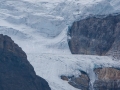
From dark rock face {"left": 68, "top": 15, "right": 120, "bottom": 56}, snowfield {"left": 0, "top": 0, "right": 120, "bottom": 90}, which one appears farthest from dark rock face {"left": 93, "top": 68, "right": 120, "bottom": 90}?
dark rock face {"left": 68, "top": 15, "right": 120, "bottom": 56}

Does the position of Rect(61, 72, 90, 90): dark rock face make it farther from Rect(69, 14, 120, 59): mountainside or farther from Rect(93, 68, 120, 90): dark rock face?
Rect(69, 14, 120, 59): mountainside

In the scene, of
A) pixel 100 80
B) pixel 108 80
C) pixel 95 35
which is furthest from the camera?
pixel 95 35

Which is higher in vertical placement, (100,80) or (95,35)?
(95,35)

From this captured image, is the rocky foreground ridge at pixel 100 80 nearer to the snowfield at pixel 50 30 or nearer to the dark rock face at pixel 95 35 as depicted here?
the snowfield at pixel 50 30

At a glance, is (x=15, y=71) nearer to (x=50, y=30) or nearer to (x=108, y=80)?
(x=108, y=80)

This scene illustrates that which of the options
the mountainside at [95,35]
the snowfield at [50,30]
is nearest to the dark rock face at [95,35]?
the mountainside at [95,35]

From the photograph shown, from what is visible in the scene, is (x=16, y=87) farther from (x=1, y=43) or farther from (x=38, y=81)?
(x=1, y=43)

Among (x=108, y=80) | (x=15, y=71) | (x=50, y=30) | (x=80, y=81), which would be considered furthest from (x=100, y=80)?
Result: (x=50, y=30)

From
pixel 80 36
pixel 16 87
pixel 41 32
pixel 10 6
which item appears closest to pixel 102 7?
pixel 80 36
